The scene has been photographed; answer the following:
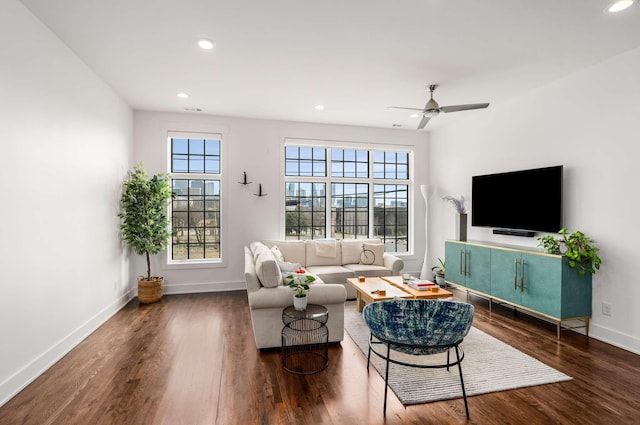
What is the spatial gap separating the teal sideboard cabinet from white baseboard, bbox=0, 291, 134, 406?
4.83 meters

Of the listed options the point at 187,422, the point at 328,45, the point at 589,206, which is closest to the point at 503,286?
the point at 589,206

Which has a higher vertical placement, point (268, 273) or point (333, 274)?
point (268, 273)

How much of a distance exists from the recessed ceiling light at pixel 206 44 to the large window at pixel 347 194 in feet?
9.15

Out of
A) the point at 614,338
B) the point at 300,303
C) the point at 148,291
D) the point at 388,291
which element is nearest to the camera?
the point at 300,303

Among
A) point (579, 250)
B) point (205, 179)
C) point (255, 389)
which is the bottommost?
point (255, 389)

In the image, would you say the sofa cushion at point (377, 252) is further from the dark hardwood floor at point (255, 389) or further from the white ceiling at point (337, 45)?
the white ceiling at point (337, 45)

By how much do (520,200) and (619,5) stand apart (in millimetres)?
2375

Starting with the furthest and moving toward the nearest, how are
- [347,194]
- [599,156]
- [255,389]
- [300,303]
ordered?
[347,194]
[599,156]
[300,303]
[255,389]

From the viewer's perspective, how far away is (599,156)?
3559 mm

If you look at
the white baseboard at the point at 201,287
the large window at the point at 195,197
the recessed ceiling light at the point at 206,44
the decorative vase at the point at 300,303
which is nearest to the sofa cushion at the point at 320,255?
the white baseboard at the point at 201,287

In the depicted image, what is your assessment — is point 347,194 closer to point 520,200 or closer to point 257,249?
point 257,249

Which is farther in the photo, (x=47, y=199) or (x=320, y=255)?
(x=320, y=255)

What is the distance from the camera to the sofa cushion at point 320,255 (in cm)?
540

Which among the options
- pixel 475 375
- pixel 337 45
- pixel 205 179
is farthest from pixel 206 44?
pixel 475 375
